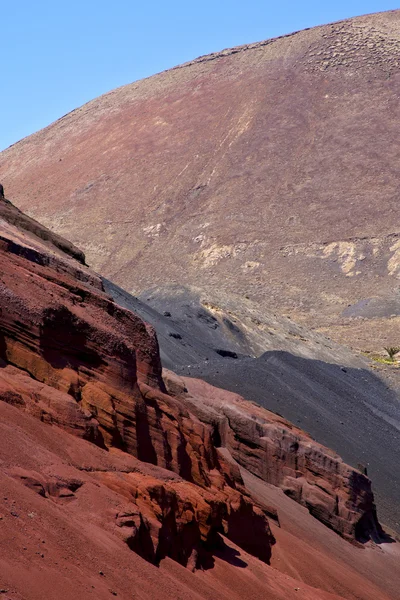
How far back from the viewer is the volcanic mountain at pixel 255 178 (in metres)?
77.6

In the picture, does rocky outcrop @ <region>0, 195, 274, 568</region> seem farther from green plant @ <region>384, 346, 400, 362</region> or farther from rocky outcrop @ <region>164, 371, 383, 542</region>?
green plant @ <region>384, 346, 400, 362</region>

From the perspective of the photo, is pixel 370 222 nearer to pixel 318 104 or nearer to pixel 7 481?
pixel 318 104

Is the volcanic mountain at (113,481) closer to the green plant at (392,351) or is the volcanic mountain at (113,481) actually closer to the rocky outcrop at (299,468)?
the rocky outcrop at (299,468)

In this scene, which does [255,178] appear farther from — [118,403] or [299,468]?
A: [118,403]

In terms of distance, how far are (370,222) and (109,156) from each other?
3138cm

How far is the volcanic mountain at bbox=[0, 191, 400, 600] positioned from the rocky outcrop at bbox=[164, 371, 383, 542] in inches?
26.8

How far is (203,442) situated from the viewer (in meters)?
14.8

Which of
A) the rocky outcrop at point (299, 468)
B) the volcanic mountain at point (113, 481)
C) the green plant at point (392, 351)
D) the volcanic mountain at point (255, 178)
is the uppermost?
the volcanic mountain at point (255, 178)

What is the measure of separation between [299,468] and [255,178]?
7179 cm

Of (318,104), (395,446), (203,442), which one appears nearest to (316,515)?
(203,442)

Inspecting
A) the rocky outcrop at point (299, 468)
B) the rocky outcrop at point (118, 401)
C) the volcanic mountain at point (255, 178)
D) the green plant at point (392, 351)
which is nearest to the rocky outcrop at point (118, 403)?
the rocky outcrop at point (118, 401)

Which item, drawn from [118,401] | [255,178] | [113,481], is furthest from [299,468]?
[255,178]

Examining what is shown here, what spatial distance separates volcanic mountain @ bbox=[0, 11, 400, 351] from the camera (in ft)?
255

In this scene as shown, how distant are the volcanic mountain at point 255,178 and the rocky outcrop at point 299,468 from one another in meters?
40.7
